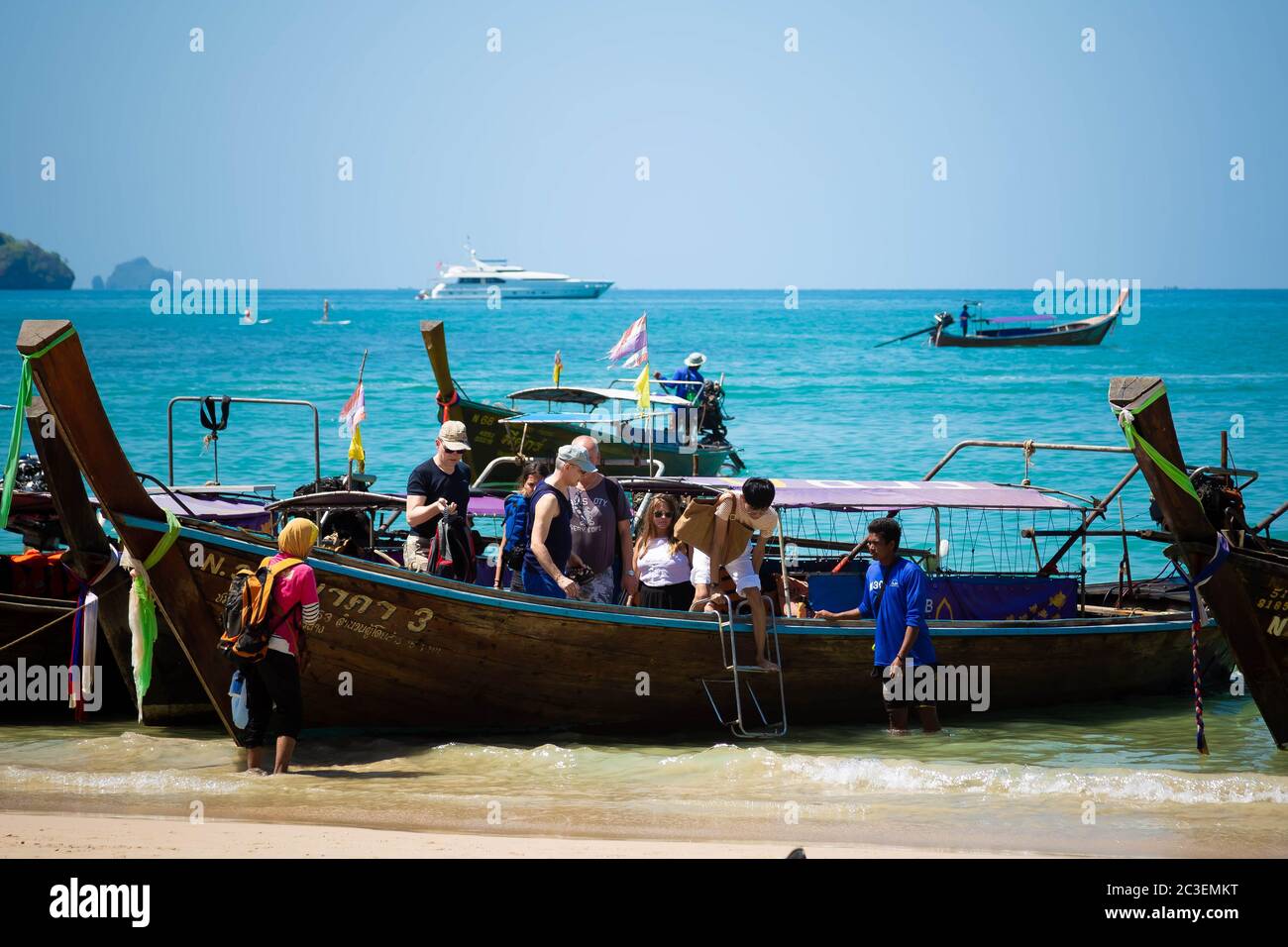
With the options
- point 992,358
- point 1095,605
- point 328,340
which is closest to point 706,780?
point 1095,605

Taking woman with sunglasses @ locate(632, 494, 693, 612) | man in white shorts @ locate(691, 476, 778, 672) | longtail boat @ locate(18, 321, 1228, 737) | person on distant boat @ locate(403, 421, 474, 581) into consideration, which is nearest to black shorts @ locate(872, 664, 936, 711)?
longtail boat @ locate(18, 321, 1228, 737)

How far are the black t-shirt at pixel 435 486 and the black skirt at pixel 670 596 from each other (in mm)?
1377

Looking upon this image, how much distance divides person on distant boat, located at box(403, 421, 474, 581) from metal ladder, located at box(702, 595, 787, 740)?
1691mm

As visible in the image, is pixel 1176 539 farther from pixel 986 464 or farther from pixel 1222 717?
pixel 986 464

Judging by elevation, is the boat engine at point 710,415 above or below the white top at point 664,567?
above

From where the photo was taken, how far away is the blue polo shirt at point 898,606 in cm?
887

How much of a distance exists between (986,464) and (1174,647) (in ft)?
58.3

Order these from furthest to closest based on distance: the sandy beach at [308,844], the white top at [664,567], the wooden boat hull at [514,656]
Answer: the white top at [664,567]
the wooden boat hull at [514,656]
the sandy beach at [308,844]

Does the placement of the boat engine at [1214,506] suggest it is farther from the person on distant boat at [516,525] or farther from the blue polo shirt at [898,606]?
the person on distant boat at [516,525]

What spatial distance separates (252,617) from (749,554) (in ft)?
10.3

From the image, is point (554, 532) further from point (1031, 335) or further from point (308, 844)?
point (1031, 335)

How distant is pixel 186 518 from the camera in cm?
823

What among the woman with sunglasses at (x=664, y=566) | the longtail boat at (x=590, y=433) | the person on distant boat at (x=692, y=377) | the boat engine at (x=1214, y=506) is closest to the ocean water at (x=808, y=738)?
the woman with sunglasses at (x=664, y=566)
